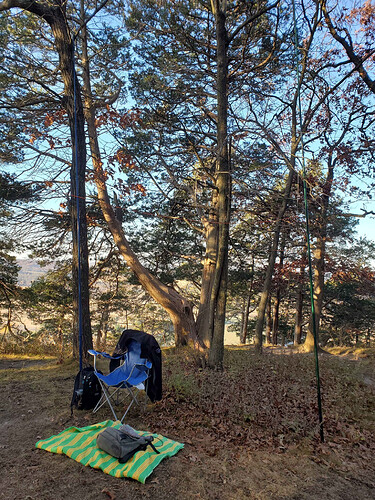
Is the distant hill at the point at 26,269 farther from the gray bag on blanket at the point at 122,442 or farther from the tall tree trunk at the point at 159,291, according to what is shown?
the gray bag on blanket at the point at 122,442

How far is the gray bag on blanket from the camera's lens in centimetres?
254

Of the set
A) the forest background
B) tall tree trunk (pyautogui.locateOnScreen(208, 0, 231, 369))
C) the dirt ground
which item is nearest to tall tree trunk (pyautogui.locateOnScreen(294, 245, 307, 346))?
the forest background

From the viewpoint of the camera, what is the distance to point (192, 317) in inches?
329

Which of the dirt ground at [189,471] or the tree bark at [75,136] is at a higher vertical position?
the tree bark at [75,136]

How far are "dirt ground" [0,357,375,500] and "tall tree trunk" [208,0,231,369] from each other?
2.32 metres

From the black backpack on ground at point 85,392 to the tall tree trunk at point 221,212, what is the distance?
240 cm

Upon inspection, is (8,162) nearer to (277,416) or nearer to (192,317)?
(192,317)

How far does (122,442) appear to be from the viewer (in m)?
2.59

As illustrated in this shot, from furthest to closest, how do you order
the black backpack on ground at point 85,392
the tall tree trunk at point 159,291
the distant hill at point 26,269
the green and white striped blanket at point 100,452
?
the distant hill at point 26,269
the tall tree trunk at point 159,291
the black backpack on ground at point 85,392
the green and white striped blanket at point 100,452

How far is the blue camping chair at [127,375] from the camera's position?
11.2 ft

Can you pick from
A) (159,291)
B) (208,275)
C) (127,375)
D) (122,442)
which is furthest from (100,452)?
(159,291)

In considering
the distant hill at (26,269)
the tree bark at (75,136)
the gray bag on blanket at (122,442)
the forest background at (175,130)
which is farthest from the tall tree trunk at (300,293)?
the gray bag on blanket at (122,442)

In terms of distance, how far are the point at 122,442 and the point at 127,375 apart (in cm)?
109

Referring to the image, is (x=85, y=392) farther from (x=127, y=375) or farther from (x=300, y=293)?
(x=300, y=293)
